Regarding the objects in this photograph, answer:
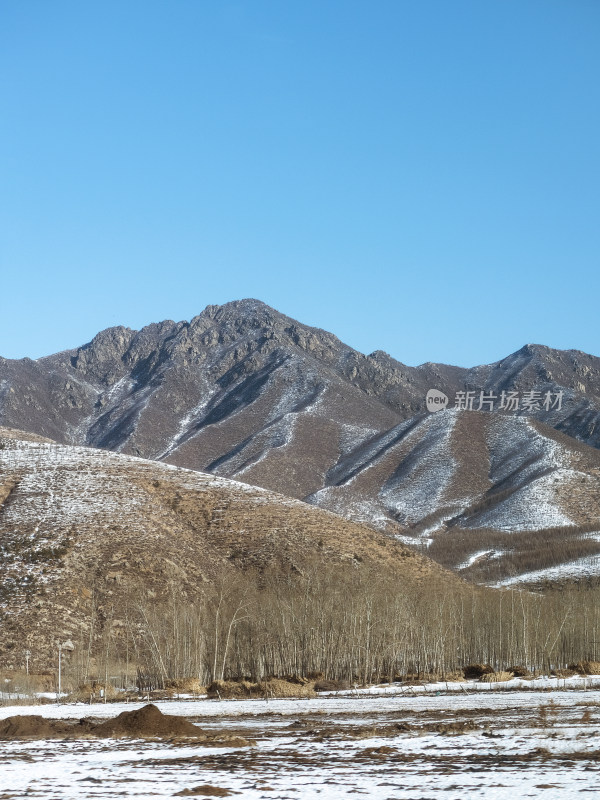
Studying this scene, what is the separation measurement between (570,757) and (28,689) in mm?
41929

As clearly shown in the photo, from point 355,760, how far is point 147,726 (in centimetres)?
968

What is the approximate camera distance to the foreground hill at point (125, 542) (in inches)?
2731

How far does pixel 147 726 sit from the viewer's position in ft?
88.1

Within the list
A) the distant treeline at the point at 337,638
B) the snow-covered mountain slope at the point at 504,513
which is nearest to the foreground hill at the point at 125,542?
the distant treeline at the point at 337,638

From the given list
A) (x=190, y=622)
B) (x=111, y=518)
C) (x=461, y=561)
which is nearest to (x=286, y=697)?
(x=190, y=622)

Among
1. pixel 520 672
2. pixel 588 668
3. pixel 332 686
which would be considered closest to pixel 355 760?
pixel 332 686

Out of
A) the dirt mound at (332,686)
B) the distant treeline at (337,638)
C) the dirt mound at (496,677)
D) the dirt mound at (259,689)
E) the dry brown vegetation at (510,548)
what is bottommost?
the dirt mound at (332,686)

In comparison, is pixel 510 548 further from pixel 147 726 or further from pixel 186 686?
pixel 147 726

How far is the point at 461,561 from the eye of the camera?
141 meters

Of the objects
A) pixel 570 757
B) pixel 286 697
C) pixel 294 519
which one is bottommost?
pixel 286 697

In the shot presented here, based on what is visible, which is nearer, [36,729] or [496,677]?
[36,729]

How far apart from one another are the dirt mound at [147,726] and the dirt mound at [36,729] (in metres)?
0.87

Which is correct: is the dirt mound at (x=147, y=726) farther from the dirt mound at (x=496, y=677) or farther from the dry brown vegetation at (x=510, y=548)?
the dry brown vegetation at (x=510, y=548)

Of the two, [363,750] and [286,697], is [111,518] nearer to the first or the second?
[286,697]
